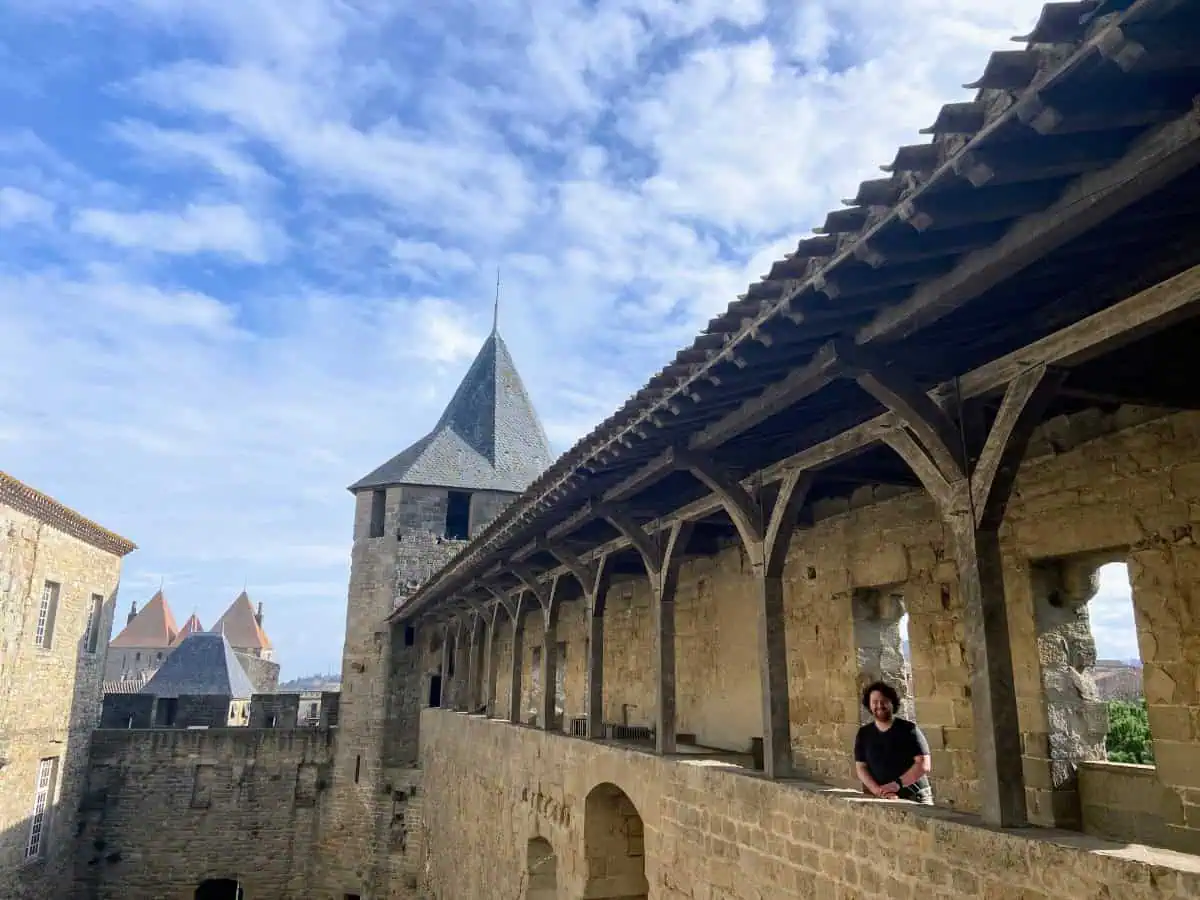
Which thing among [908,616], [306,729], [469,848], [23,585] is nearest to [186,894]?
[306,729]

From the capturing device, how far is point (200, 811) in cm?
2008

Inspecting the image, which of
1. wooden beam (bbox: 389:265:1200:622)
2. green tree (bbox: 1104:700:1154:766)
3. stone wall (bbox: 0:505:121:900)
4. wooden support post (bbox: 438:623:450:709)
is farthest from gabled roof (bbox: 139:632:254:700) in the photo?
wooden beam (bbox: 389:265:1200:622)

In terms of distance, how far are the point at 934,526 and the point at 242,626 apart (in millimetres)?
53543

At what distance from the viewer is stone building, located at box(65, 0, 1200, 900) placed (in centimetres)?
230

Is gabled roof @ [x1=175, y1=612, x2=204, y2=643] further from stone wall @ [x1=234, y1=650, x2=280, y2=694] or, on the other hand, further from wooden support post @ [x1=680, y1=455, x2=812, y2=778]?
wooden support post @ [x1=680, y1=455, x2=812, y2=778]

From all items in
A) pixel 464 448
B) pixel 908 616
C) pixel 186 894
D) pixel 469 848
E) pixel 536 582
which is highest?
pixel 464 448

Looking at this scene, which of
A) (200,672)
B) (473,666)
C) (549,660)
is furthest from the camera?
(200,672)

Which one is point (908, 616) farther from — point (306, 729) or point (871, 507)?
point (306, 729)

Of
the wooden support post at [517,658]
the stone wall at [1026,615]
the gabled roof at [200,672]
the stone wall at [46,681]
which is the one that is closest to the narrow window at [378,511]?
the stone wall at [46,681]

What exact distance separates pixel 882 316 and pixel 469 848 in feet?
34.6

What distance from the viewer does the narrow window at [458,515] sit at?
70.9 feet

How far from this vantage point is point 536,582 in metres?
9.11

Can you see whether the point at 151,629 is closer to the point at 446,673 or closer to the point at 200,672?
the point at 200,672

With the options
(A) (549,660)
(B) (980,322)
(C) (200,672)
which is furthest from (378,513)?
(B) (980,322)
